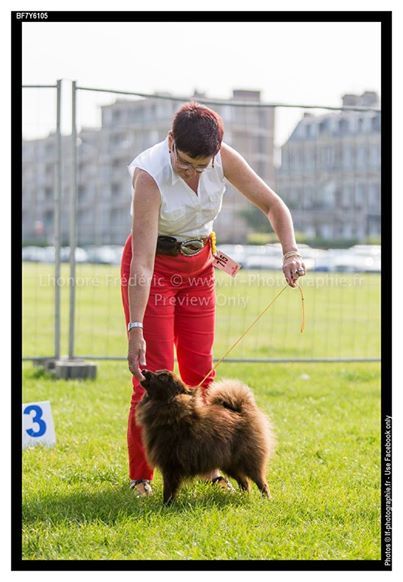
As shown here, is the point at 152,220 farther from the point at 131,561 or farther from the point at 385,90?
the point at 131,561

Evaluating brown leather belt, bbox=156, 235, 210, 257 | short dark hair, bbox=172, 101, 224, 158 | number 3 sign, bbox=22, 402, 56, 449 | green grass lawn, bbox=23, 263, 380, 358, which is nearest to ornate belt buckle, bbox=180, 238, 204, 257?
brown leather belt, bbox=156, 235, 210, 257

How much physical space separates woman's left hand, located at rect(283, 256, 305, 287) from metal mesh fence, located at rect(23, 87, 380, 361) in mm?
3221

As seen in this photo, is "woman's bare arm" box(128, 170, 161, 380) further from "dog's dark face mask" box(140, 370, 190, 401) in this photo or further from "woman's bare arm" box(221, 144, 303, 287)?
"woman's bare arm" box(221, 144, 303, 287)

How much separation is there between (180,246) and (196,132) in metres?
0.73

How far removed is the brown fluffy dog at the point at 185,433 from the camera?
426 cm

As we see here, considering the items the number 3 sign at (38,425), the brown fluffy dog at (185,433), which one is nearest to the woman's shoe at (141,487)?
the brown fluffy dog at (185,433)

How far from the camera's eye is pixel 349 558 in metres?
3.69

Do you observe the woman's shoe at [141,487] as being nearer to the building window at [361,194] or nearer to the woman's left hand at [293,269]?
the woman's left hand at [293,269]

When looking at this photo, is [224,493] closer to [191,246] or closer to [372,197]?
[191,246]

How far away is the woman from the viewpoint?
4.15 m

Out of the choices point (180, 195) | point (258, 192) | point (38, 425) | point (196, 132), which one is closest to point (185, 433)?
point (180, 195)

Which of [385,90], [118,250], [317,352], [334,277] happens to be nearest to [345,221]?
[334,277]

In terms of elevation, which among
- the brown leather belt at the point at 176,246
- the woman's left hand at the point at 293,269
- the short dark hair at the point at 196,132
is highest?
the short dark hair at the point at 196,132

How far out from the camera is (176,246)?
14.8 feet
